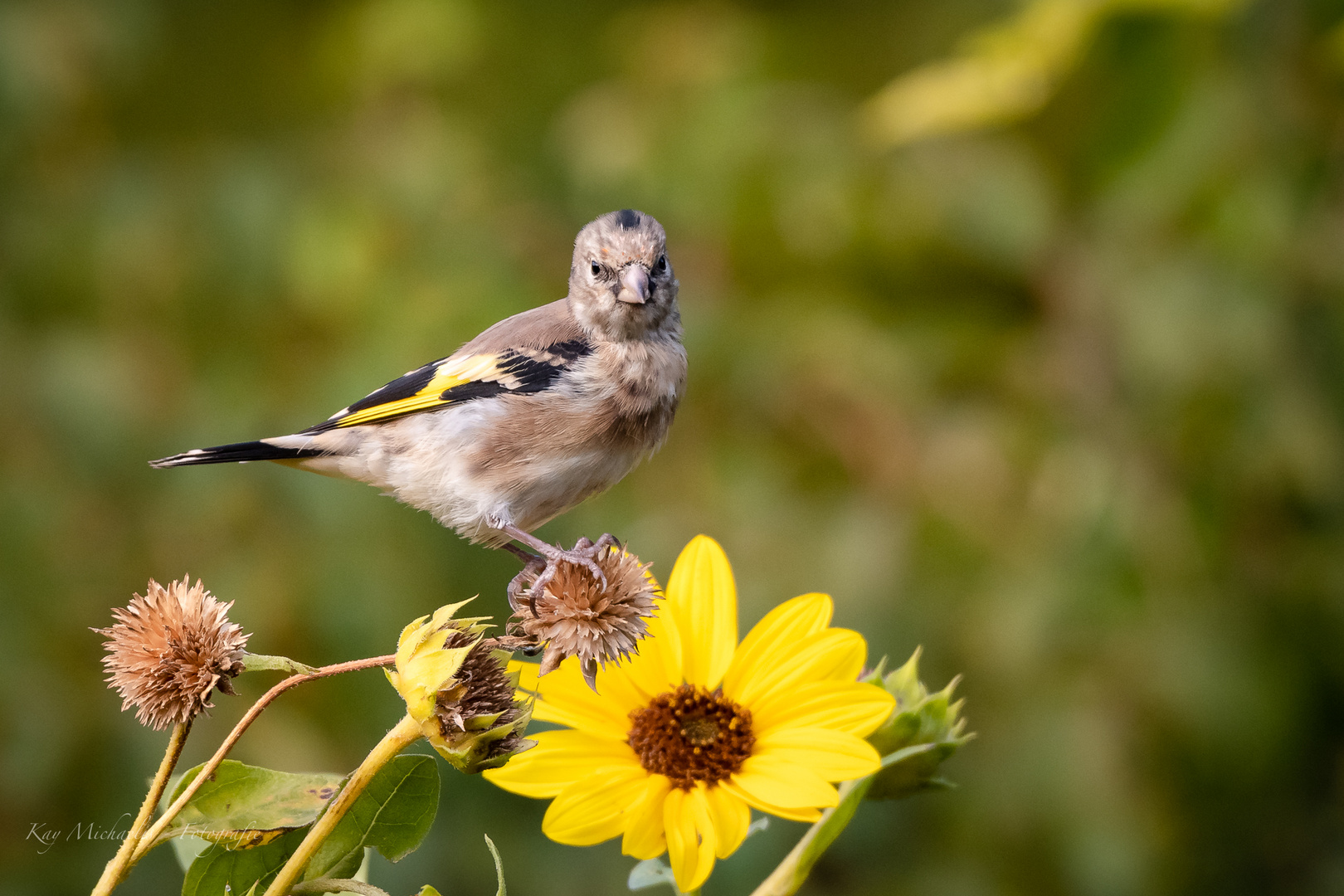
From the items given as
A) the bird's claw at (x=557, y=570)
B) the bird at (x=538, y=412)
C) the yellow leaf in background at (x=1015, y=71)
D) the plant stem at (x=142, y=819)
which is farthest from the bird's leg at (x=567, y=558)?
the yellow leaf in background at (x=1015, y=71)

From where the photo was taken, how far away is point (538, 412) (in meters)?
1.20

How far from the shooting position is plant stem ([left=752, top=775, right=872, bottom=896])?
2.30 feet

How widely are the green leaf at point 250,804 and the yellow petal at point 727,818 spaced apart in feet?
0.72

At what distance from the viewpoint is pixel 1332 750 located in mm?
2148

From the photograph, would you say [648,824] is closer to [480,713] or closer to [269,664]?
[480,713]

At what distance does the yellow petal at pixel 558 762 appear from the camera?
29.0 inches

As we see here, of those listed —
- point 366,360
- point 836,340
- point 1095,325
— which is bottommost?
point 1095,325

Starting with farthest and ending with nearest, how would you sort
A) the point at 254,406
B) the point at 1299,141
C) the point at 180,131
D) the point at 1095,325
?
the point at 180,131, the point at 254,406, the point at 1095,325, the point at 1299,141

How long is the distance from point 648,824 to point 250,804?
0.75ft

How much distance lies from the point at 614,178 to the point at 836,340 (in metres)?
0.56

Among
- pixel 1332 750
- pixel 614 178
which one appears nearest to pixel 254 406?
pixel 614 178

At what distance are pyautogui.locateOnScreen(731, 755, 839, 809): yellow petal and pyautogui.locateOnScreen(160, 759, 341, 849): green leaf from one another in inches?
9.4

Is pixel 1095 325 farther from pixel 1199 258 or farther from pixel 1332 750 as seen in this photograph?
pixel 1332 750

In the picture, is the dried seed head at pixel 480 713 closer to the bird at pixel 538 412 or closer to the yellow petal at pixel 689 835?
the yellow petal at pixel 689 835
